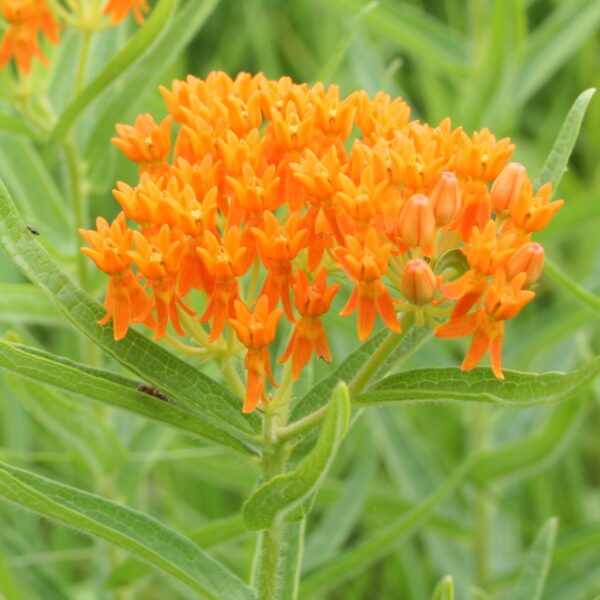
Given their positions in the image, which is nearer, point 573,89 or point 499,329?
point 499,329

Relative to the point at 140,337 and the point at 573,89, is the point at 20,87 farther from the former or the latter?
the point at 573,89

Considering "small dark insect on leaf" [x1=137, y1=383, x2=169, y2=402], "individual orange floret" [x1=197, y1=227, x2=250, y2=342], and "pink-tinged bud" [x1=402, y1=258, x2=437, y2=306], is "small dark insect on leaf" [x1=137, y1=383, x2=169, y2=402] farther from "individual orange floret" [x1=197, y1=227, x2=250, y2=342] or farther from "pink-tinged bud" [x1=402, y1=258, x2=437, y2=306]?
"pink-tinged bud" [x1=402, y1=258, x2=437, y2=306]

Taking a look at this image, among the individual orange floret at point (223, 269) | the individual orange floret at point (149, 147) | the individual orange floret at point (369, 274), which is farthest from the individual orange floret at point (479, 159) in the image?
the individual orange floret at point (149, 147)

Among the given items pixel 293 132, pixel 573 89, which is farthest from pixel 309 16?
pixel 293 132

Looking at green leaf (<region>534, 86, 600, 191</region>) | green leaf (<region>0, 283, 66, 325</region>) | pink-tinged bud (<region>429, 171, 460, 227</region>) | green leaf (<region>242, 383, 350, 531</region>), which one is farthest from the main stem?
green leaf (<region>0, 283, 66, 325</region>)

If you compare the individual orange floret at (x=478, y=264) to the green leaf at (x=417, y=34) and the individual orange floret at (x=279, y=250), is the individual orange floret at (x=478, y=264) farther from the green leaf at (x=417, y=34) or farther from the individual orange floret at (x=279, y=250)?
the green leaf at (x=417, y=34)
